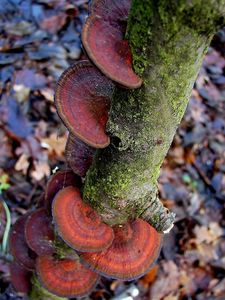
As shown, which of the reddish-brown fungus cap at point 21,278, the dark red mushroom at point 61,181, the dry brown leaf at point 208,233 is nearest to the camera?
the dark red mushroom at point 61,181

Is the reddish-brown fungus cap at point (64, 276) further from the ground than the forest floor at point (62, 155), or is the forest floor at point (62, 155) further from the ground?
the reddish-brown fungus cap at point (64, 276)

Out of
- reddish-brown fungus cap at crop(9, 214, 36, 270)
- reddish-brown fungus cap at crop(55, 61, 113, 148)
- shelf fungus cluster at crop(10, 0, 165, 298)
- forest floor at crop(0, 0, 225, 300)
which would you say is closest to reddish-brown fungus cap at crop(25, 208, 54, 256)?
shelf fungus cluster at crop(10, 0, 165, 298)

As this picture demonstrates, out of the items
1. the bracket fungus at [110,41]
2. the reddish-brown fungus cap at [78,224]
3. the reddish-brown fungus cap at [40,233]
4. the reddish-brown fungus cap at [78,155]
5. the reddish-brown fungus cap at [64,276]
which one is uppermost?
the bracket fungus at [110,41]

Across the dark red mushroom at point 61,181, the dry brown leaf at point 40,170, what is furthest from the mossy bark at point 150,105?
the dry brown leaf at point 40,170

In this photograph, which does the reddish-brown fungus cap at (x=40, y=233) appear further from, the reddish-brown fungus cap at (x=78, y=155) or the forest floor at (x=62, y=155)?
the forest floor at (x=62, y=155)

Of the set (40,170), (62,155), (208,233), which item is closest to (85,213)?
(40,170)

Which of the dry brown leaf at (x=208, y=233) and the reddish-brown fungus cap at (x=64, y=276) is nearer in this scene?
the reddish-brown fungus cap at (x=64, y=276)
